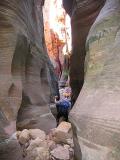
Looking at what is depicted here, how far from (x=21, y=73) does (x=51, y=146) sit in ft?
6.73

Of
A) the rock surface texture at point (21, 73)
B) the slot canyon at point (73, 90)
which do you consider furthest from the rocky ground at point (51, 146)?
the rock surface texture at point (21, 73)

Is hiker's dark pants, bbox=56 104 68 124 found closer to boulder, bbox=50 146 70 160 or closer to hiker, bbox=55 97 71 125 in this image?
hiker, bbox=55 97 71 125

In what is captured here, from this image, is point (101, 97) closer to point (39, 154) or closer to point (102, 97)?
point (102, 97)

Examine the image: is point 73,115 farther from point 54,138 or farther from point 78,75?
point 78,75

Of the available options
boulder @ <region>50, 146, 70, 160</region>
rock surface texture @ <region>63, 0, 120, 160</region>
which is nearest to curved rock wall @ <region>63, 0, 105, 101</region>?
rock surface texture @ <region>63, 0, 120, 160</region>

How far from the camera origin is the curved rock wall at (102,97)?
2.22 metres

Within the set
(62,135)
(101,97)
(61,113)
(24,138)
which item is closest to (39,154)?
(62,135)

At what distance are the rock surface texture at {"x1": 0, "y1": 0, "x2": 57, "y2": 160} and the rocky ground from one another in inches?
14.6

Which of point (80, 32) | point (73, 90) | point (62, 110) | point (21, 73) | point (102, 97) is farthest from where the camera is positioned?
point (73, 90)

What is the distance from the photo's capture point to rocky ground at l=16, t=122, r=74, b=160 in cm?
316

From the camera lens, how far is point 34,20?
23.0ft

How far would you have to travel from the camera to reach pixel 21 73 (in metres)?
5.18

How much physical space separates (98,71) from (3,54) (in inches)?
85.0

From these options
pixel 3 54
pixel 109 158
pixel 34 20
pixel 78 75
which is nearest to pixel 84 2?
pixel 34 20
